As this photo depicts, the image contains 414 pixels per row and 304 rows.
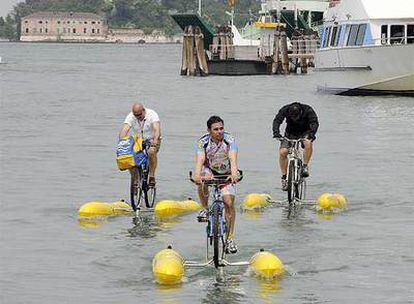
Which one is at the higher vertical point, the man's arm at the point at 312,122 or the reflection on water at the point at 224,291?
the man's arm at the point at 312,122

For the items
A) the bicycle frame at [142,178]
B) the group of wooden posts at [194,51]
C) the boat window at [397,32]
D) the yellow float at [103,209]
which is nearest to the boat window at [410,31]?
the boat window at [397,32]

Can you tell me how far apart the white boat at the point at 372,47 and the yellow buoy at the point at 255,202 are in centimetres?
2554

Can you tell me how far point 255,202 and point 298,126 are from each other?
4.46 feet

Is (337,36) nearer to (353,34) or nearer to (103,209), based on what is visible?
(353,34)

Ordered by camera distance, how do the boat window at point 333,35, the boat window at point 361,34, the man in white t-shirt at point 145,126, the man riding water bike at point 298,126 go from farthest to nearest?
the boat window at point 333,35 < the boat window at point 361,34 < the man riding water bike at point 298,126 < the man in white t-shirt at point 145,126

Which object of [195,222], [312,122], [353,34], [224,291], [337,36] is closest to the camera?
[224,291]

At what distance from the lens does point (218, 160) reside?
1304 centimetres

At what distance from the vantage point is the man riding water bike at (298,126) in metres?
17.1

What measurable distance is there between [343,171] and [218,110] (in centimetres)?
1963

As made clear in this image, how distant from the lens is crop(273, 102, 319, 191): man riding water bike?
1709 centimetres

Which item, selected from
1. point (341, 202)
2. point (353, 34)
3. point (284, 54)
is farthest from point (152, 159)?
point (284, 54)

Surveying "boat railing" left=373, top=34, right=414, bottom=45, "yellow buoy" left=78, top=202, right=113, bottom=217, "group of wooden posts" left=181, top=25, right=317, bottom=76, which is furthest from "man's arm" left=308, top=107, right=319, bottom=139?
"group of wooden posts" left=181, top=25, right=317, bottom=76

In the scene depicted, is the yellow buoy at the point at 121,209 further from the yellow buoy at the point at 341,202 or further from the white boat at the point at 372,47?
the white boat at the point at 372,47

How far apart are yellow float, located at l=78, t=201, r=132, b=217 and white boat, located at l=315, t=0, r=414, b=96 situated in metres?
26.8
